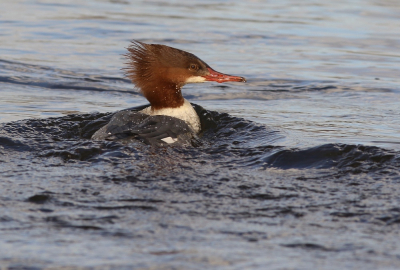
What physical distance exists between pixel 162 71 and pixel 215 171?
2060mm

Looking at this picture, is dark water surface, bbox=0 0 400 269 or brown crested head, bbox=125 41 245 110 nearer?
dark water surface, bbox=0 0 400 269

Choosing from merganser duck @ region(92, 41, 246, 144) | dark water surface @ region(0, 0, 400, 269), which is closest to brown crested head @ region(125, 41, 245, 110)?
merganser duck @ region(92, 41, 246, 144)

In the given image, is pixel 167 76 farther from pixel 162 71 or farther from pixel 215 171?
pixel 215 171

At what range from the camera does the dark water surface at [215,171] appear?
129 inches

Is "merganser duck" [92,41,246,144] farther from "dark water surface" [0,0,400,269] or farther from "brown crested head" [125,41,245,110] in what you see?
"dark water surface" [0,0,400,269]

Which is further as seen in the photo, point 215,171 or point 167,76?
point 167,76

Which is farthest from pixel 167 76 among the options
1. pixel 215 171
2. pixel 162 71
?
pixel 215 171

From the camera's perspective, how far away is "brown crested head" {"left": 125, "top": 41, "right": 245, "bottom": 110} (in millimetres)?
6410

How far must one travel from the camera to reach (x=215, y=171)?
15.3 feet

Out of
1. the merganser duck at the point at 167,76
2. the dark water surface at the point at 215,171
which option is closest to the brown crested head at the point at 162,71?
the merganser duck at the point at 167,76

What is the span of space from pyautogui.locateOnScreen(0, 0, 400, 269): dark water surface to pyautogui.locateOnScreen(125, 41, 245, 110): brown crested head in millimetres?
624

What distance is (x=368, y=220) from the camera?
3.65 metres

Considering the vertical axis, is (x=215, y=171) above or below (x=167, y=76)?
below

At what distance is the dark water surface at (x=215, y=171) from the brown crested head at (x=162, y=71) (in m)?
0.62
